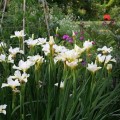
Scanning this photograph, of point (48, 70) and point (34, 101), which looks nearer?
point (34, 101)

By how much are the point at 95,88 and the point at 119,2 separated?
→ 13805mm

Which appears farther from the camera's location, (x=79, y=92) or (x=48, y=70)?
(x=48, y=70)

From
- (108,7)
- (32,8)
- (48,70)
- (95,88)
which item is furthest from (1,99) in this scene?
(108,7)

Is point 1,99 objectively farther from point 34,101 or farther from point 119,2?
point 119,2

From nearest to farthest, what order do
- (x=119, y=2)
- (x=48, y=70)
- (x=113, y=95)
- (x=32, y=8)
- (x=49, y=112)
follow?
(x=49, y=112) < (x=113, y=95) < (x=48, y=70) < (x=32, y=8) < (x=119, y=2)

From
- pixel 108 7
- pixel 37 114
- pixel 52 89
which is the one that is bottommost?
pixel 108 7

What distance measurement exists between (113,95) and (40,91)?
43 centimetres

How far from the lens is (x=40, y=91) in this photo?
2107 mm

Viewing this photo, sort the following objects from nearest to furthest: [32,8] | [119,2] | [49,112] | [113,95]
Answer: [49,112] < [113,95] < [32,8] < [119,2]

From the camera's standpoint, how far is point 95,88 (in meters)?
2.06

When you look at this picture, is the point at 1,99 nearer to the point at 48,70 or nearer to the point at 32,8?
the point at 48,70

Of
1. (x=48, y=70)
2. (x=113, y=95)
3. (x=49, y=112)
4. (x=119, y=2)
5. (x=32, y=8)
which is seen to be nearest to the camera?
(x=49, y=112)

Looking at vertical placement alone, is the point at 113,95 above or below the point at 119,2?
above

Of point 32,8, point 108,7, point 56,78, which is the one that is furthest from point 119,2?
point 56,78
